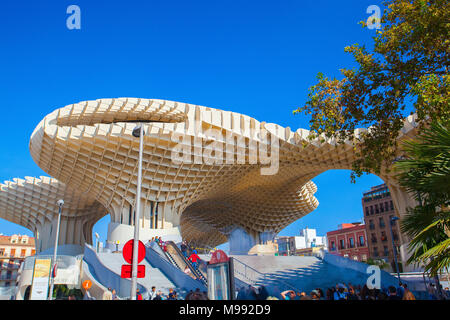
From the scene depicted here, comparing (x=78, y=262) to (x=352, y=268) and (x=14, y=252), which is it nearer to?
(x=352, y=268)

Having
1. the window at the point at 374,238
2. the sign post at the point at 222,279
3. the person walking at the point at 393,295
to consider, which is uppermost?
the window at the point at 374,238

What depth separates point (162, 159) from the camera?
102 feet

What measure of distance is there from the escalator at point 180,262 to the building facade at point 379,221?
4110cm

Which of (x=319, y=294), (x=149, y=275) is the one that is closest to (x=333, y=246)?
(x=149, y=275)

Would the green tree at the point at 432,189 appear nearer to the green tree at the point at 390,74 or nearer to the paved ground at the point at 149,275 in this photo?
the green tree at the point at 390,74

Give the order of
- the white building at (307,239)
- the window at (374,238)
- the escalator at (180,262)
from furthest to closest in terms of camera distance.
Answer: the white building at (307,239), the window at (374,238), the escalator at (180,262)

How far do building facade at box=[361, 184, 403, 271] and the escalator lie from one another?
41099mm

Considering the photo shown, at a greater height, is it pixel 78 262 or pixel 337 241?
pixel 337 241

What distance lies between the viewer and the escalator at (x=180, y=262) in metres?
18.7

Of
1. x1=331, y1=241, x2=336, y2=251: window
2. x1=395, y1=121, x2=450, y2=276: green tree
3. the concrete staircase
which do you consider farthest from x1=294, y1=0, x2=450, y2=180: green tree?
x1=331, y1=241, x2=336, y2=251: window

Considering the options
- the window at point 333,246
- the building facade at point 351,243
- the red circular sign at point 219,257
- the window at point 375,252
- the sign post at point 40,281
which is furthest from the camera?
the window at point 333,246

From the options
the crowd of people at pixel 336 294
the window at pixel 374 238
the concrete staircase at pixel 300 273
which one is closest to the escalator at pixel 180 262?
the concrete staircase at pixel 300 273
